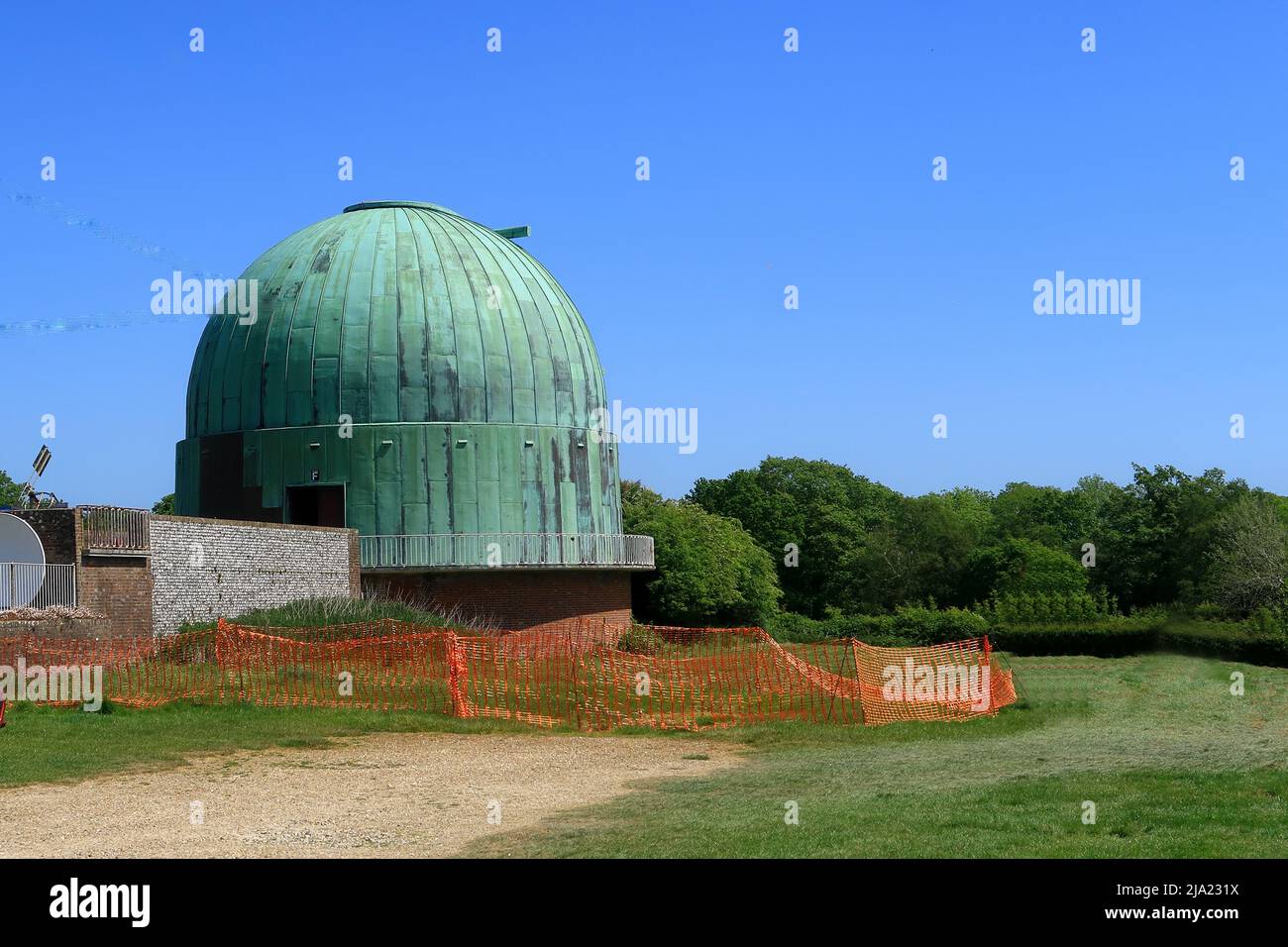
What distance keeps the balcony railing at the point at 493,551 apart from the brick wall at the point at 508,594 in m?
0.38

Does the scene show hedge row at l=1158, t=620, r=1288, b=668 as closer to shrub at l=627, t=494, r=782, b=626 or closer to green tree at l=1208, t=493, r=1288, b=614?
green tree at l=1208, t=493, r=1288, b=614

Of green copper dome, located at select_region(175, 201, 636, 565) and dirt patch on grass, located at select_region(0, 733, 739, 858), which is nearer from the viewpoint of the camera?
dirt patch on grass, located at select_region(0, 733, 739, 858)

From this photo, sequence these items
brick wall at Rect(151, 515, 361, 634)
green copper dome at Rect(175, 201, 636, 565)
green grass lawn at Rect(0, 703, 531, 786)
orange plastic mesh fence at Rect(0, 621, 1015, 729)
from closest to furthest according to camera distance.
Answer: green grass lawn at Rect(0, 703, 531, 786), orange plastic mesh fence at Rect(0, 621, 1015, 729), brick wall at Rect(151, 515, 361, 634), green copper dome at Rect(175, 201, 636, 565)

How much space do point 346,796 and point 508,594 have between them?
1053 inches

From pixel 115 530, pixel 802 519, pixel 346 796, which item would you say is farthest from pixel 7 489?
pixel 346 796

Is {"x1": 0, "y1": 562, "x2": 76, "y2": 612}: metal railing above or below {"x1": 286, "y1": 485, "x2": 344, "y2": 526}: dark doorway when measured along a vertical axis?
below

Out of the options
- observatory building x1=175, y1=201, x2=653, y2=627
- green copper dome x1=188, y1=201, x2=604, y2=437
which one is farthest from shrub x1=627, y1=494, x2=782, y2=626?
green copper dome x1=188, y1=201, x2=604, y2=437

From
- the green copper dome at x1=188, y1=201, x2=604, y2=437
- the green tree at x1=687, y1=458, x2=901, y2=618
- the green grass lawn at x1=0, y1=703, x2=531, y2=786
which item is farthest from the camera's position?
the green tree at x1=687, y1=458, x2=901, y2=618

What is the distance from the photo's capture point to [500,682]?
90.4ft

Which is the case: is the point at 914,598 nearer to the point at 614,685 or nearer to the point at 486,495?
the point at 486,495

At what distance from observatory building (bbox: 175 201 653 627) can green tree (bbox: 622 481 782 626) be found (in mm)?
13592

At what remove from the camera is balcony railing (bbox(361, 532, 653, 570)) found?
41.8 metres
